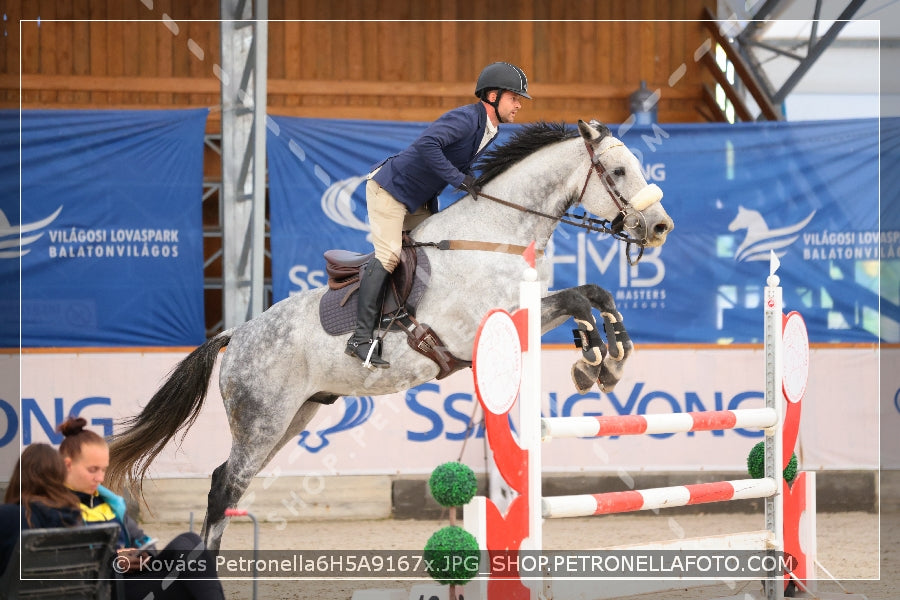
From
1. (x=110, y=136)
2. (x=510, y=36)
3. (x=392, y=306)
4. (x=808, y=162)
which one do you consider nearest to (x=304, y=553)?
(x=392, y=306)

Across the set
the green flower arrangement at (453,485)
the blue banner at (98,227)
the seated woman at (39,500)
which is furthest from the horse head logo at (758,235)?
the seated woman at (39,500)

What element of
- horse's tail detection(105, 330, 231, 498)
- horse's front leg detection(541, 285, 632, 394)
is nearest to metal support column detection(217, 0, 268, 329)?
horse's tail detection(105, 330, 231, 498)

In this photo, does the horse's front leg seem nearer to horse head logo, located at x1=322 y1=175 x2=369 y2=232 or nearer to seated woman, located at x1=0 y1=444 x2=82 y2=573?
seated woman, located at x1=0 y1=444 x2=82 y2=573

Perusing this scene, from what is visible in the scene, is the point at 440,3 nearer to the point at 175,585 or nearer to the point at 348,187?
the point at 348,187

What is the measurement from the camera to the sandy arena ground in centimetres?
517

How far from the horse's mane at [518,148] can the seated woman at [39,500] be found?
224cm

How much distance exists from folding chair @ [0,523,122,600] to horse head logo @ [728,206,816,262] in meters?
6.88

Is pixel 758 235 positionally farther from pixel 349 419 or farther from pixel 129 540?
pixel 129 540

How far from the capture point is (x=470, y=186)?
426cm

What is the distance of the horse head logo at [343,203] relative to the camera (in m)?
8.23

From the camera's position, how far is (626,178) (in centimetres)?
420

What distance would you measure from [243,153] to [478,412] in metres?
2.57

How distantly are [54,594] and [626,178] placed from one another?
2.64 m

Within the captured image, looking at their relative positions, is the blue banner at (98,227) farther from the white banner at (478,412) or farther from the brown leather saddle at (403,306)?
the brown leather saddle at (403,306)
